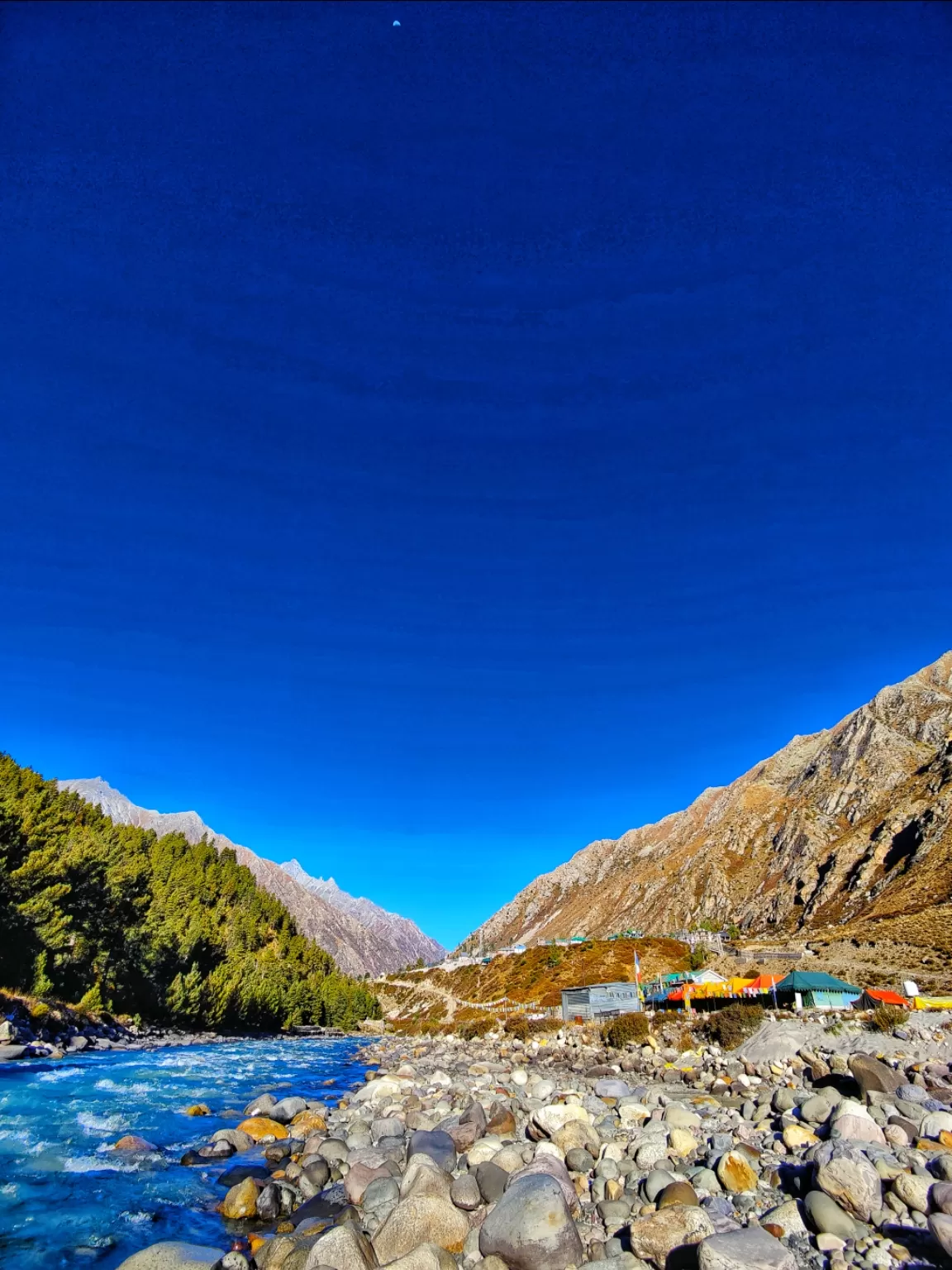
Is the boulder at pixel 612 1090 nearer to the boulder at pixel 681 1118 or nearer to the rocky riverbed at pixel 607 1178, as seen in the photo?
the rocky riverbed at pixel 607 1178

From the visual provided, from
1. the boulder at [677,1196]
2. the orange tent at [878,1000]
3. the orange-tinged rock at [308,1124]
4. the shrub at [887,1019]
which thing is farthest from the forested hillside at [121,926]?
the orange tent at [878,1000]

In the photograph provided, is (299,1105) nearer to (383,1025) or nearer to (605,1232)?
(605,1232)

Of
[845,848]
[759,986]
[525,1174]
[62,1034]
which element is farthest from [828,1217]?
[845,848]

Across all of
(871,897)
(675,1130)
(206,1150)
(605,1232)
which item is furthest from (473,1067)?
(871,897)

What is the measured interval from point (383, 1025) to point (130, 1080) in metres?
108

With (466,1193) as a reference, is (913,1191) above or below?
above

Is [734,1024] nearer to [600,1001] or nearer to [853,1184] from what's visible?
[600,1001]

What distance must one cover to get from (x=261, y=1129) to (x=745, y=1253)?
16962 millimetres

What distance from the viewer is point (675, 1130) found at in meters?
14.5

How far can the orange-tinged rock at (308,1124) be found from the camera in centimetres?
1962

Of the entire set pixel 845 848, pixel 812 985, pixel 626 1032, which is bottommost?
pixel 626 1032

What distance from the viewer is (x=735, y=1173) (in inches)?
Result: 459

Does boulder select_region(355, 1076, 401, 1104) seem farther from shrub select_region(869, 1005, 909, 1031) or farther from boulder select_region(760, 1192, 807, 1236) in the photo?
shrub select_region(869, 1005, 909, 1031)

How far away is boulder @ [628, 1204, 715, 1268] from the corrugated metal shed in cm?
5608
